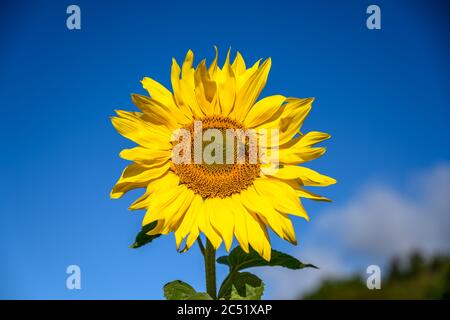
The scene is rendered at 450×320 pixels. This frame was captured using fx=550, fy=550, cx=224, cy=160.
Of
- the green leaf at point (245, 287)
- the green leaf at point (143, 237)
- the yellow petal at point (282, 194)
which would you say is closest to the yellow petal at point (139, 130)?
the green leaf at point (143, 237)

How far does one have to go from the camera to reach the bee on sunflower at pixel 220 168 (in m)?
3.17

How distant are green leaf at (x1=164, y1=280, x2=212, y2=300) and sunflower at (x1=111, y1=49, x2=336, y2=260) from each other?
24cm

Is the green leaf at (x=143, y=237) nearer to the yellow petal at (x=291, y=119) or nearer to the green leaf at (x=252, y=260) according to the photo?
the green leaf at (x=252, y=260)

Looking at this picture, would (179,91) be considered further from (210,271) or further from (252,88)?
(210,271)

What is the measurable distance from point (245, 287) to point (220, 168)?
750mm

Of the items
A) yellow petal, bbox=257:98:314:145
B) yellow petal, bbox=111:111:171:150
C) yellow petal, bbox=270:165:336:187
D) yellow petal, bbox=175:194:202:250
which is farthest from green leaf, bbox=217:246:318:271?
yellow petal, bbox=111:111:171:150

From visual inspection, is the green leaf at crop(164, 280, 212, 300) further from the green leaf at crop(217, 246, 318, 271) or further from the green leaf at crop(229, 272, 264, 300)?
the green leaf at crop(217, 246, 318, 271)

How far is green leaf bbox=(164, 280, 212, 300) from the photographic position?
3047 mm

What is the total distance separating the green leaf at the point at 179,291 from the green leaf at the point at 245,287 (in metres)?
0.24

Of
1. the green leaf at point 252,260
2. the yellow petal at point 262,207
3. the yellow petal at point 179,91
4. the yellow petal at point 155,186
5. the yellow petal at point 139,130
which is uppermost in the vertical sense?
the yellow petal at point 179,91

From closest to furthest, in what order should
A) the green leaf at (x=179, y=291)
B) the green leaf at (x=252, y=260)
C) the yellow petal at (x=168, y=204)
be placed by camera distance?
the green leaf at (x=179, y=291)
the yellow petal at (x=168, y=204)
the green leaf at (x=252, y=260)
